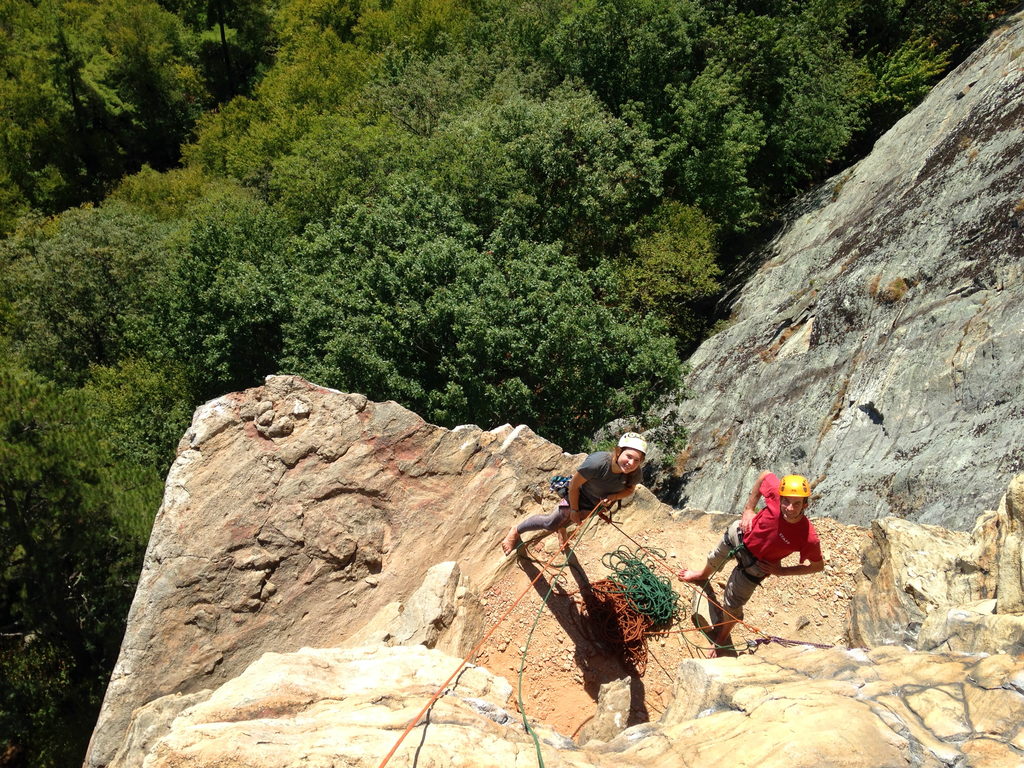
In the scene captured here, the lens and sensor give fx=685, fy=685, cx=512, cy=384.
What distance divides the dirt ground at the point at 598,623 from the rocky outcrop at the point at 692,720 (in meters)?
1.66

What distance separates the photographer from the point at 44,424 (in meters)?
14.0

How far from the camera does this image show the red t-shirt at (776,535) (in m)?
6.80

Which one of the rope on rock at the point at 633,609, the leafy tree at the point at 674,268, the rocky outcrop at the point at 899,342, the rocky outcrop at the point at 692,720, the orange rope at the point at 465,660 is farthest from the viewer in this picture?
the leafy tree at the point at 674,268

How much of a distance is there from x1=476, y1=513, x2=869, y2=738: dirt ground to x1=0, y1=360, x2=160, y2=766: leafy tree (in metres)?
10.6

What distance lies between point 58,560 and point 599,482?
13301mm

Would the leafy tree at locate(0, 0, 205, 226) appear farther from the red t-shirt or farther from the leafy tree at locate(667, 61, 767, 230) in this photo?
the red t-shirt

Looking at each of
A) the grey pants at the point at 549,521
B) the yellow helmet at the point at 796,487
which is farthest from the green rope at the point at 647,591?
the yellow helmet at the point at 796,487

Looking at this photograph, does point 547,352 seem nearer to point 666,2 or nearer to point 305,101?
point 666,2

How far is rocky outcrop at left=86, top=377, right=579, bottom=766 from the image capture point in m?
7.85

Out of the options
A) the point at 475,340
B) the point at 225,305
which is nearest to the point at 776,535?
the point at 475,340

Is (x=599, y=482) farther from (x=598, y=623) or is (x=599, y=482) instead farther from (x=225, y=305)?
(x=225, y=305)

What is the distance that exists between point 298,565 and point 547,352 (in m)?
8.05

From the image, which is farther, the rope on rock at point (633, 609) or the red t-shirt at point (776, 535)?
the rope on rock at point (633, 609)

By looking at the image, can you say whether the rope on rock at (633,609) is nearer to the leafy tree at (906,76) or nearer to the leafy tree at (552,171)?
the leafy tree at (552,171)
